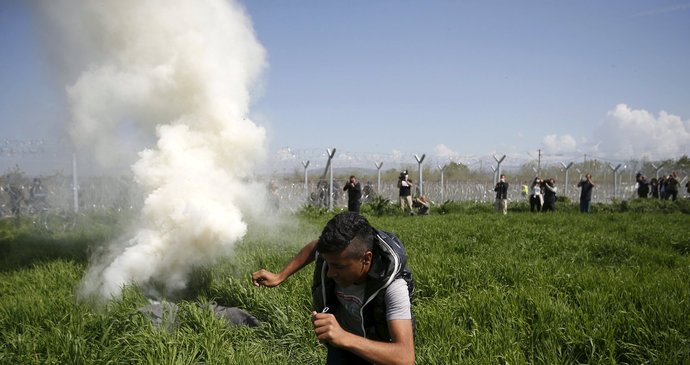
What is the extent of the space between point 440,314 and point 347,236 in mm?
2744

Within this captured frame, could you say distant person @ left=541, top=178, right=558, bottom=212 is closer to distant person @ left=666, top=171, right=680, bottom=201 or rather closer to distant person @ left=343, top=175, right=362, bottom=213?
distant person @ left=343, top=175, right=362, bottom=213

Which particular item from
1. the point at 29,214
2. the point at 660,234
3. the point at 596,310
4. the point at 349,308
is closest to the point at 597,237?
the point at 660,234

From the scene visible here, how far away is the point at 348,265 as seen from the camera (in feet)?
7.68

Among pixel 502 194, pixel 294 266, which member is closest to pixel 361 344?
pixel 294 266

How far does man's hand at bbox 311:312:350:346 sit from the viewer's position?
6.70 feet

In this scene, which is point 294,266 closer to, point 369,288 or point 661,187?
point 369,288

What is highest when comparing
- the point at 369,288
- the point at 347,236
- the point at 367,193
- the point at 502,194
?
the point at 347,236

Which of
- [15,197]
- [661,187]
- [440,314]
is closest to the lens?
[440,314]

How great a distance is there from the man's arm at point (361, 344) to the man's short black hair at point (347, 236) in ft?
1.14

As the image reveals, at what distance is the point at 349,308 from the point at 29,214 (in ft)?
44.3

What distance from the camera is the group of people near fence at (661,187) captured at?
2141 centimetres

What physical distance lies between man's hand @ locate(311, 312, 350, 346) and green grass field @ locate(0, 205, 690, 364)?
198cm

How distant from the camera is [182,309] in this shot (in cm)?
492

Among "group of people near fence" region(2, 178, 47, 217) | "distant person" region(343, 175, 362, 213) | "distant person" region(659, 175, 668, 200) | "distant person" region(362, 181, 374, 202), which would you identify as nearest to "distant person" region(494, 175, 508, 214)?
"distant person" region(343, 175, 362, 213)
